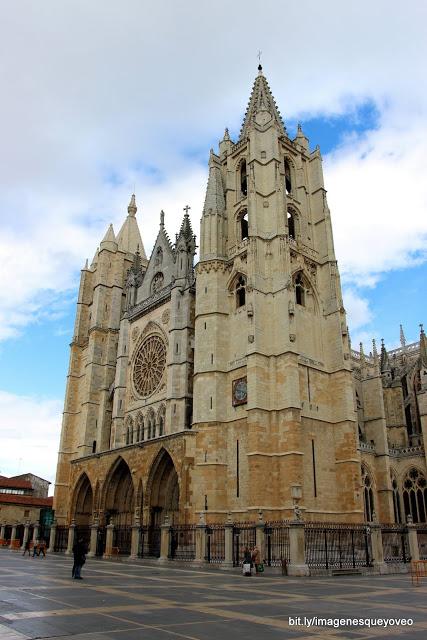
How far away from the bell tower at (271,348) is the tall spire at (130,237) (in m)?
16.2

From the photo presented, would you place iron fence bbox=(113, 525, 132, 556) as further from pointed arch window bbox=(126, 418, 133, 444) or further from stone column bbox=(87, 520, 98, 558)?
pointed arch window bbox=(126, 418, 133, 444)

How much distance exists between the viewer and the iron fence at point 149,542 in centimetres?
2806

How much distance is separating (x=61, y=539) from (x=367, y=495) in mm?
21023

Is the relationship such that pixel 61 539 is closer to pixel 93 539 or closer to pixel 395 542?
pixel 93 539

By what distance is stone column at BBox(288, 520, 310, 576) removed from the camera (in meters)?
17.9

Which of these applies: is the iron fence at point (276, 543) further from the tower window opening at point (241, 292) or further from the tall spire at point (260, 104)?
the tall spire at point (260, 104)

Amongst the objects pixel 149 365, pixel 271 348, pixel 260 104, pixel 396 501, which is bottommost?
pixel 396 501

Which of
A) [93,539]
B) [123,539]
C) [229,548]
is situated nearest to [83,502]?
[123,539]

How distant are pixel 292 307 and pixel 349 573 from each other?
13866 millimetres

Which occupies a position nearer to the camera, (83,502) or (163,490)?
(163,490)

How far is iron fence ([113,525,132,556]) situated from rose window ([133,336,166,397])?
28.9ft

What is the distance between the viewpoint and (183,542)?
2691 cm

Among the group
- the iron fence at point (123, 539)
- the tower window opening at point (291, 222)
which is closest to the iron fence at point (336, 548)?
the iron fence at point (123, 539)

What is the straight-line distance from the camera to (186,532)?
2634cm
